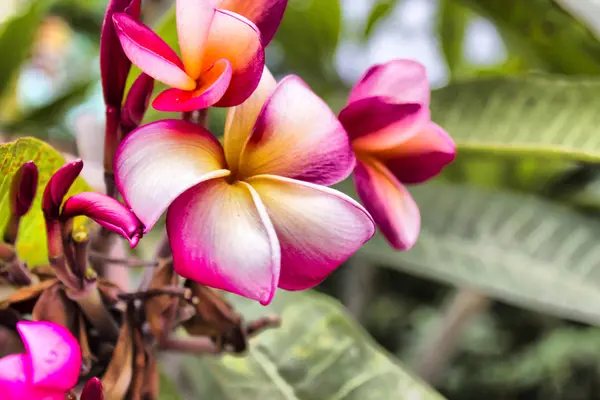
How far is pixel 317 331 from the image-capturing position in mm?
491

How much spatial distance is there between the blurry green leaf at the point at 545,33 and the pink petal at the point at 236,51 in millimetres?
470

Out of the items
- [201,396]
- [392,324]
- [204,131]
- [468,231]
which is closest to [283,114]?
[204,131]

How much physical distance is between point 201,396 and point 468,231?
1.11 feet

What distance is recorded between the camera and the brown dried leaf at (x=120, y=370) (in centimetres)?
30

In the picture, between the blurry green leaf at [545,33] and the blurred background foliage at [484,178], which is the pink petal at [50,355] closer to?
the blurred background foliage at [484,178]

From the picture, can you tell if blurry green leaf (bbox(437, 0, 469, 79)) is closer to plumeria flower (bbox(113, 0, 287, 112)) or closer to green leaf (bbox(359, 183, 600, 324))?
green leaf (bbox(359, 183, 600, 324))

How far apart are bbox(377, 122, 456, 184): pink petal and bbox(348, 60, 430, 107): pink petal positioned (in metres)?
0.02

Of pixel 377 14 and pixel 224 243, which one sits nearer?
pixel 224 243

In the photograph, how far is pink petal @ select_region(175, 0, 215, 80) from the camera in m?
0.25

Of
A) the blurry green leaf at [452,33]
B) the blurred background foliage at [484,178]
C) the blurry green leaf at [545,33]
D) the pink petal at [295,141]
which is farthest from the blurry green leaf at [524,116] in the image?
the blurry green leaf at [452,33]

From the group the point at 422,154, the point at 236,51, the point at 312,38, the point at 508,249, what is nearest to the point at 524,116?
the point at 508,249

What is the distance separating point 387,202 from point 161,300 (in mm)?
129

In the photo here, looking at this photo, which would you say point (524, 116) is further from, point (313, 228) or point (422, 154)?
point (313, 228)

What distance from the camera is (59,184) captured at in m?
0.26
